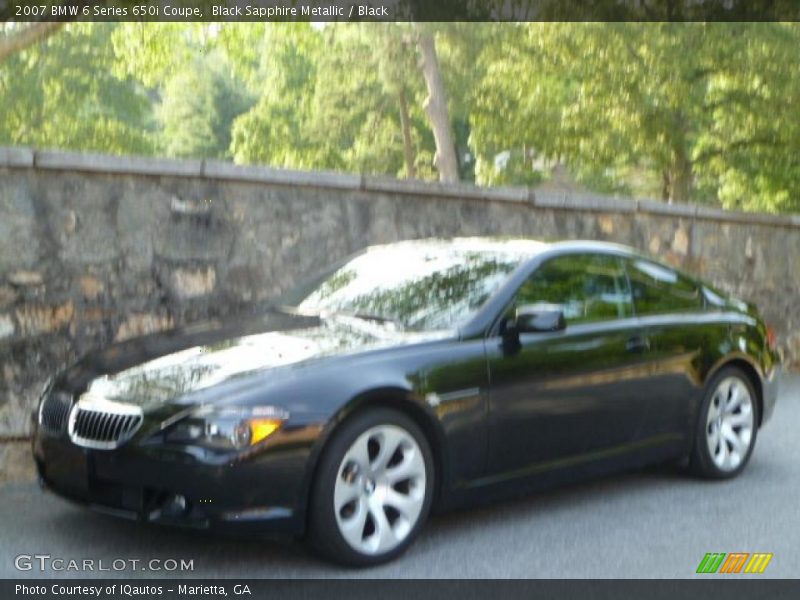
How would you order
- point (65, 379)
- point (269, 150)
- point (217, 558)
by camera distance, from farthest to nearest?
point (269, 150) < point (65, 379) < point (217, 558)

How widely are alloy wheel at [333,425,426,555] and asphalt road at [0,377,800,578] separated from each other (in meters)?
0.15

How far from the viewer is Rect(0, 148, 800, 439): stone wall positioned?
8.27 metres

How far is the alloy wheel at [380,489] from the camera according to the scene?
548 centimetres

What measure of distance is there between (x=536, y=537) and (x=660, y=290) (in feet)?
6.48

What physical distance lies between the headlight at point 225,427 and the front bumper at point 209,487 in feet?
0.19

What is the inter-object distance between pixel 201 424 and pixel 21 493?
2218 mm

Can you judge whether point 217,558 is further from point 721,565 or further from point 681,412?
point 681,412

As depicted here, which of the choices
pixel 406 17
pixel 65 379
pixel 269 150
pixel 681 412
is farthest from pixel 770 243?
pixel 269 150

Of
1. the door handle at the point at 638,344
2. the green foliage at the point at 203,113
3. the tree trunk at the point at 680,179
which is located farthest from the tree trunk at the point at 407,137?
the door handle at the point at 638,344

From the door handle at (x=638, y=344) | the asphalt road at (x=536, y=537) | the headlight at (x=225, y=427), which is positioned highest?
the headlight at (x=225, y=427)

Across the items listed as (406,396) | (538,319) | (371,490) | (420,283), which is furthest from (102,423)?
(538,319)

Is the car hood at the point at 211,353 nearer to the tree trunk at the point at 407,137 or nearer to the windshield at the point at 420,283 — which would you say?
the windshield at the point at 420,283

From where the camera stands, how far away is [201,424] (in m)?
5.22

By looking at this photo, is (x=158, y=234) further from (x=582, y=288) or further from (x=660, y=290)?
(x=660, y=290)
